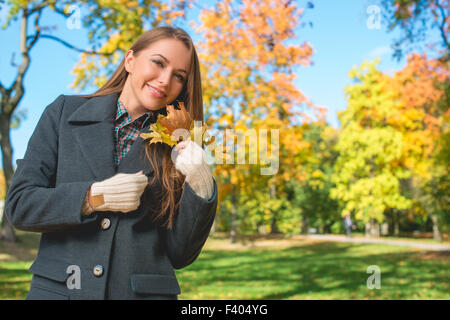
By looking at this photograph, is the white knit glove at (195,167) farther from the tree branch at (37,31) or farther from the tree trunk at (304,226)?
the tree trunk at (304,226)

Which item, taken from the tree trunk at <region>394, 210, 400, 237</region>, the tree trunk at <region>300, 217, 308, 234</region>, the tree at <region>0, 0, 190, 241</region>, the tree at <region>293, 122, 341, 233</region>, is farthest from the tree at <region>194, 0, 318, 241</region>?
the tree trunk at <region>394, 210, 400, 237</region>

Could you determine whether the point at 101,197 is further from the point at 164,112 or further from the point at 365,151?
the point at 365,151

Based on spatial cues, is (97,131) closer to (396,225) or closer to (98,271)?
(98,271)

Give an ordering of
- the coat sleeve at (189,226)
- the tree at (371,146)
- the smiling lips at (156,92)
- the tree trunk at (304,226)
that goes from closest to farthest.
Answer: the coat sleeve at (189,226), the smiling lips at (156,92), the tree at (371,146), the tree trunk at (304,226)

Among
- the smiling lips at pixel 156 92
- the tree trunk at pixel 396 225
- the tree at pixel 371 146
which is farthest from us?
the tree trunk at pixel 396 225

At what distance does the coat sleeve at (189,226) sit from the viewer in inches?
49.0

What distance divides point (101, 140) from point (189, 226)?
41cm

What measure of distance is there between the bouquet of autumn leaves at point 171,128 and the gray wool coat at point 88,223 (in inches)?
5.4

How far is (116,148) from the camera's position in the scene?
135 centimetres

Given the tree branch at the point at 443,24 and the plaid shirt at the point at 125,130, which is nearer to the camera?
the plaid shirt at the point at 125,130

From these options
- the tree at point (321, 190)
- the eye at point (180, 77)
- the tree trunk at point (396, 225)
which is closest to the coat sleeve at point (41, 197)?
the eye at point (180, 77)

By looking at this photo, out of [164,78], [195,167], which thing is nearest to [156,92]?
[164,78]

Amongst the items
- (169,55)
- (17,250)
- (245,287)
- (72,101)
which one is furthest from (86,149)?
(17,250)
